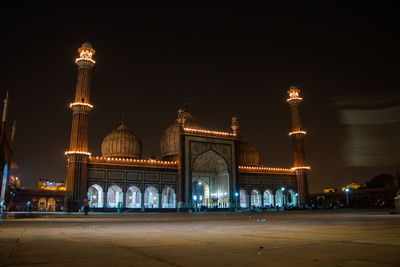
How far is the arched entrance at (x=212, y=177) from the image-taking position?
4416 centimetres

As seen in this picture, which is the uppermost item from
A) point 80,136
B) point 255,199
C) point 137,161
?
point 80,136

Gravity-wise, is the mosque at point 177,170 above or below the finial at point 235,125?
below

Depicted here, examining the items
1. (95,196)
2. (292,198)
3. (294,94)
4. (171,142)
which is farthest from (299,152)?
(95,196)

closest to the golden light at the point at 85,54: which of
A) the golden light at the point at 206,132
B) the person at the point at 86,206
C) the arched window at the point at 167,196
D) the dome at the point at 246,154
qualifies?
the golden light at the point at 206,132

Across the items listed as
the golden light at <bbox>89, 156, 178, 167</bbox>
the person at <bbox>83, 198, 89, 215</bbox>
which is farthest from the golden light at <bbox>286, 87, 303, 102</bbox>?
the person at <bbox>83, 198, 89, 215</bbox>

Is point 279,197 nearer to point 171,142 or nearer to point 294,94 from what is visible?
point 294,94

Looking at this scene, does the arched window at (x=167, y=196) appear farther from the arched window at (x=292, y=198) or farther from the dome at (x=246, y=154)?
the arched window at (x=292, y=198)

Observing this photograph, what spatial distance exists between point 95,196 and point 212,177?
1541cm

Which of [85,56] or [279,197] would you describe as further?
[279,197]

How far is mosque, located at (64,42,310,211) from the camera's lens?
35250mm

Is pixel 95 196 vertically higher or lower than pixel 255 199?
higher

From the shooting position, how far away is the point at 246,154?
51.8 meters

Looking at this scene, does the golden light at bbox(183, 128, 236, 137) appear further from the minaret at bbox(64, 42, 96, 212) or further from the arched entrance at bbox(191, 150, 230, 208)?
the minaret at bbox(64, 42, 96, 212)

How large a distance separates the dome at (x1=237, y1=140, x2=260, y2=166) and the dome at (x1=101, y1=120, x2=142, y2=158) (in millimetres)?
14769
